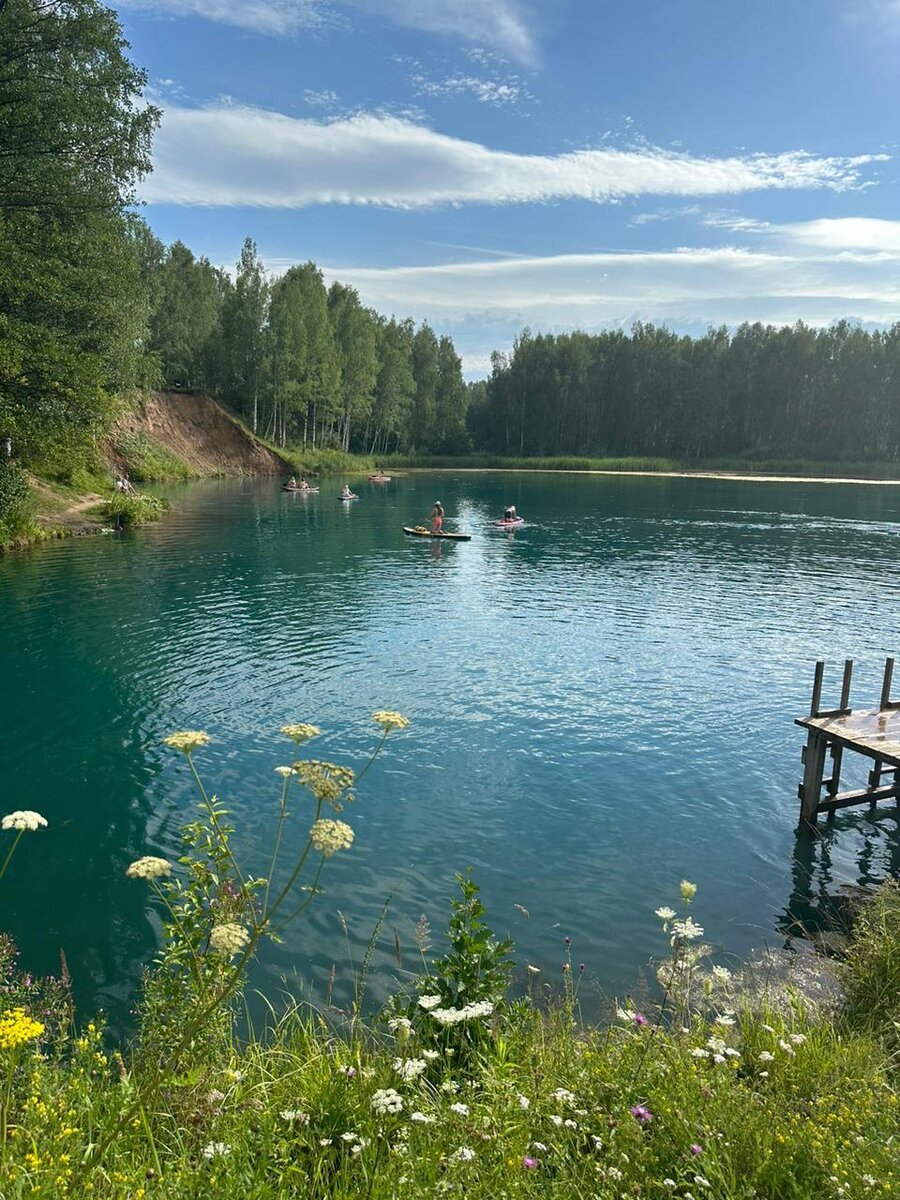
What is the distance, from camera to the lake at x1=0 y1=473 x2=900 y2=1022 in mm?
10977

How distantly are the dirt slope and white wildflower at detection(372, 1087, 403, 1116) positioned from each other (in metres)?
87.6

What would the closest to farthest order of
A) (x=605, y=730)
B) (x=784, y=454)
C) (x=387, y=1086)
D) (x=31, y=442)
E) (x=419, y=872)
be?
→ (x=387, y=1086), (x=419, y=872), (x=605, y=730), (x=31, y=442), (x=784, y=454)

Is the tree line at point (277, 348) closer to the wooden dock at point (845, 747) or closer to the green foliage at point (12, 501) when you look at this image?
the green foliage at point (12, 501)

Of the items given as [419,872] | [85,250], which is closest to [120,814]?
[419,872]

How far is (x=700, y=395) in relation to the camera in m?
134

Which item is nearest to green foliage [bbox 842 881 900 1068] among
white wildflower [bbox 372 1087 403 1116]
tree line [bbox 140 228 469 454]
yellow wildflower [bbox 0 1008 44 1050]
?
white wildflower [bbox 372 1087 403 1116]

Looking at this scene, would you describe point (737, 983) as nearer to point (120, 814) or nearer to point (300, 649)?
point (120, 814)

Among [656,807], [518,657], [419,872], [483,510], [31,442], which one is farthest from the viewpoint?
[483,510]

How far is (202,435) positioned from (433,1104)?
3742 inches

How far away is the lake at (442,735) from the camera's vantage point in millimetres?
10977

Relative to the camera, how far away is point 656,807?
569 inches

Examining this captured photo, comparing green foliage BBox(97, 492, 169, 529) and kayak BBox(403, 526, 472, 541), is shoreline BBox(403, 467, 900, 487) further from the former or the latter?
green foliage BBox(97, 492, 169, 529)

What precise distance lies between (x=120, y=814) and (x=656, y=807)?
9957 mm

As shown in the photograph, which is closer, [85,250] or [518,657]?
[518,657]
